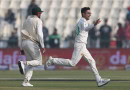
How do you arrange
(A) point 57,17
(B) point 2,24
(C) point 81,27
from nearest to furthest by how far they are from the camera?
(C) point 81,27 → (B) point 2,24 → (A) point 57,17

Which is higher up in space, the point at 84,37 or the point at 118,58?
the point at 84,37

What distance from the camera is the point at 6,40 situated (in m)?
27.6

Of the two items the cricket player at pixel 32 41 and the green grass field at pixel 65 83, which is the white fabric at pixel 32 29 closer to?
the cricket player at pixel 32 41

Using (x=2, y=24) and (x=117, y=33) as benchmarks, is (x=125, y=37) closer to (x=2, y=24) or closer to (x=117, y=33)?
(x=117, y=33)

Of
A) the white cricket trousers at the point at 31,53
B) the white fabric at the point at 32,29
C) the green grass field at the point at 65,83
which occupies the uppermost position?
the white fabric at the point at 32,29

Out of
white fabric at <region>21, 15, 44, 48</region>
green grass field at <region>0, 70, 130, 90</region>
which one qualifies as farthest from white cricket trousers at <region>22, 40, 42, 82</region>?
green grass field at <region>0, 70, 130, 90</region>

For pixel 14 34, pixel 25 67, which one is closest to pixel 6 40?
pixel 14 34

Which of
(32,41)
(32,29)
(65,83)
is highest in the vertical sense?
(32,29)

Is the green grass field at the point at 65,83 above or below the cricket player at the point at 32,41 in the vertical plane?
below

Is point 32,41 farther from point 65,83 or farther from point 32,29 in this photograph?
point 65,83

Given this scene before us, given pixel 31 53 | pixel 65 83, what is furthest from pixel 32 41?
pixel 65 83

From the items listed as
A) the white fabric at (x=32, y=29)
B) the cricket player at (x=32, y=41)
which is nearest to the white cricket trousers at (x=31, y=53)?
the cricket player at (x=32, y=41)

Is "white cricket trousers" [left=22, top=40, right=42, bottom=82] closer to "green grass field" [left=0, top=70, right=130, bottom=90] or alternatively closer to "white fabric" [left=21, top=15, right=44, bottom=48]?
"white fabric" [left=21, top=15, right=44, bottom=48]

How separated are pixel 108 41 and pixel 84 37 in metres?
12.3
